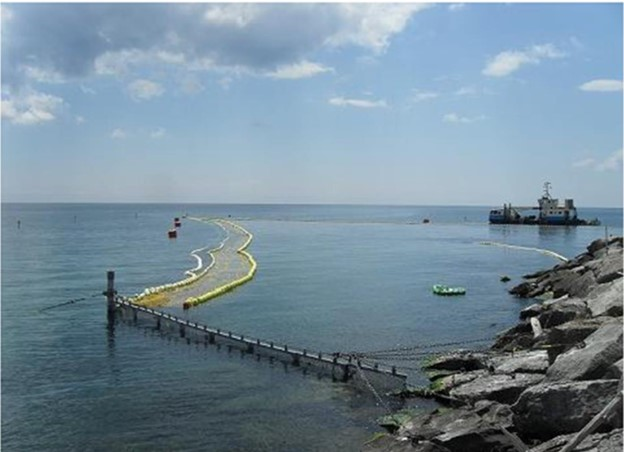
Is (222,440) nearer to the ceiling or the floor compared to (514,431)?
nearer to the floor

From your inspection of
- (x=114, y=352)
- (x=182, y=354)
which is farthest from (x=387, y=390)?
(x=114, y=352)

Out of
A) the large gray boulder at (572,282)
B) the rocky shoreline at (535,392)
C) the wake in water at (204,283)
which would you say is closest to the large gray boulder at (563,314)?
the rocky shoreline at (535,392)

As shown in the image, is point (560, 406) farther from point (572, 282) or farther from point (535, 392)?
point (572, 282)

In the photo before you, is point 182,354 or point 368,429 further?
point 182,354

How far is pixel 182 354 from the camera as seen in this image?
4031cm

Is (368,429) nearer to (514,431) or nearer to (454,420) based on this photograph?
(454,420)

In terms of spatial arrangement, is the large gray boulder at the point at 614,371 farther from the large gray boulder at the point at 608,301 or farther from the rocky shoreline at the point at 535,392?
the large gray boulder at the point at 608,301

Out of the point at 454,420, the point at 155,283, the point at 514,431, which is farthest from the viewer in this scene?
the point at 155,283

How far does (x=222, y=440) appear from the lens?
2609cm

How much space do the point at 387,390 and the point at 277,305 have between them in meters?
26.0

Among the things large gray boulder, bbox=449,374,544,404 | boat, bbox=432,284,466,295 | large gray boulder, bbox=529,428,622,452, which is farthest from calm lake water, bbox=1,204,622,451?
large gray boulder, bbox=529,428,622,452

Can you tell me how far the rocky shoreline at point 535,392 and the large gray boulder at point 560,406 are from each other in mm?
28

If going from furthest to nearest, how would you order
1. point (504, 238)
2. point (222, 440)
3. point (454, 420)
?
point (504, 238) < point (222, 440) < point (454, 420)

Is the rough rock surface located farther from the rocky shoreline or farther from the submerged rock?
the submerged rock
